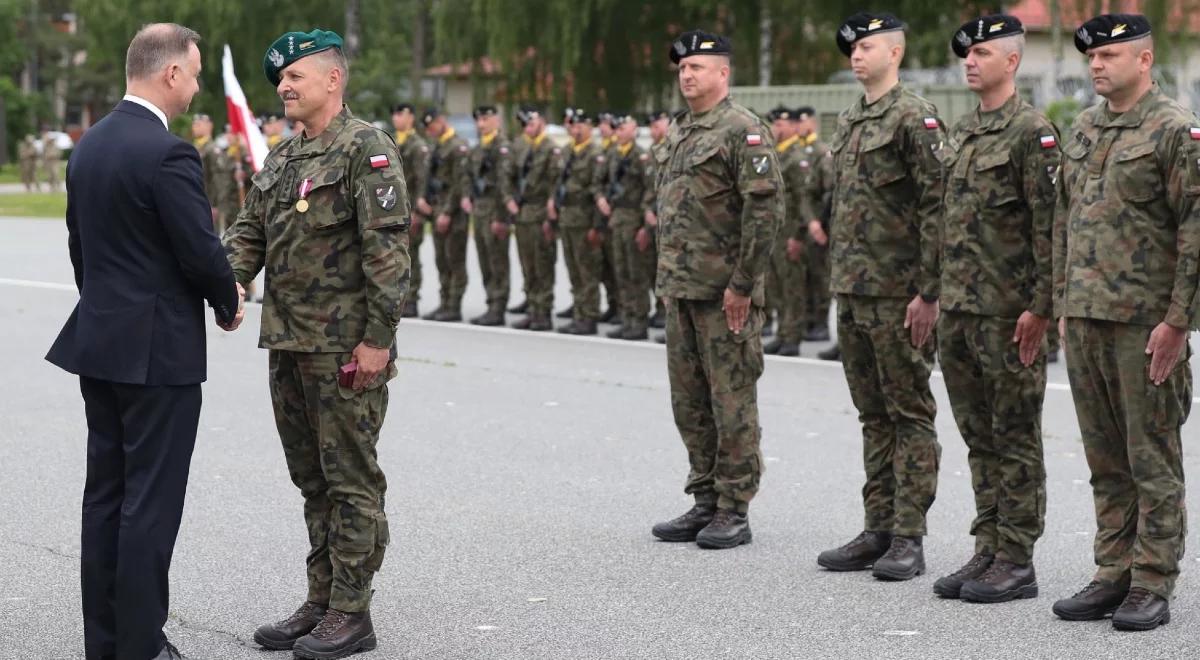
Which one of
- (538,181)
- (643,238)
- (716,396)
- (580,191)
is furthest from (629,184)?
(716,396)

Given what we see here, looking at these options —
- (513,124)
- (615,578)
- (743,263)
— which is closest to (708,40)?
(743,263)

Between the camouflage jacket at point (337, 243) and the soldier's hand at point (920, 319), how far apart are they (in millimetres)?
2038

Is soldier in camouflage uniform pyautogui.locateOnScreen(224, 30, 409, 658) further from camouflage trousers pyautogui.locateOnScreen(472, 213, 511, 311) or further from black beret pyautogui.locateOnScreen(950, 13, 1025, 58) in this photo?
camouflage trousers pyautogui.locateOnScreen(472, 213, 511, 311)

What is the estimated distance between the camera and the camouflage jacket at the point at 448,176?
1659 cm

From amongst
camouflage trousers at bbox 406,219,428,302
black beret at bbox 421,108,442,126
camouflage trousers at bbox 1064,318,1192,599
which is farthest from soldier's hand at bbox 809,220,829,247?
camouflage trousers at bbox 1064,318,1192,599

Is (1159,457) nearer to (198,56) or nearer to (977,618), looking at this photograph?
(977,618)

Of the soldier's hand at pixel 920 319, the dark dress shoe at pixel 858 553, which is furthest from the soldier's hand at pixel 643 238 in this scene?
the soldier's hand at pixel 920 319

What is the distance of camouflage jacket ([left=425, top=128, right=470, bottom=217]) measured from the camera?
653 inches

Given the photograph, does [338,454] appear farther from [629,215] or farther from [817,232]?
[629,215]

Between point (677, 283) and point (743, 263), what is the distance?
0.35 meters

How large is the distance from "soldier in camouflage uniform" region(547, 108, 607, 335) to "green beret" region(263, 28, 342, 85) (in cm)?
1050

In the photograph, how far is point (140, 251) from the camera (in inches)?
195

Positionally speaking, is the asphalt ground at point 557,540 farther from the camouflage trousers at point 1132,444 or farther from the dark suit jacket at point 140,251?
the dark suit jacket at point 140,251

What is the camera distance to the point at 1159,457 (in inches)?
222
